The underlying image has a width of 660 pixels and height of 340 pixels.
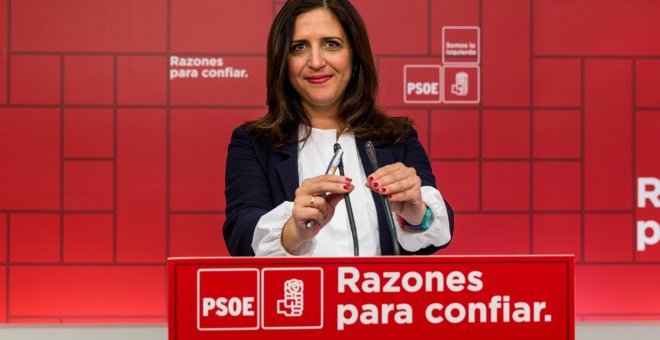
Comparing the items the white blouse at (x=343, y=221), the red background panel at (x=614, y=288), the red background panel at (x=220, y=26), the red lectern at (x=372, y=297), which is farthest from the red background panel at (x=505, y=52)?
the red lectern at (x=372, y=297)

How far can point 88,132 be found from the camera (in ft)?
8.44

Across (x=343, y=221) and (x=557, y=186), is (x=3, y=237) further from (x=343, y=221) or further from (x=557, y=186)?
(x=557, y=186)

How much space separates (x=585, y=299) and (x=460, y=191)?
62 cm

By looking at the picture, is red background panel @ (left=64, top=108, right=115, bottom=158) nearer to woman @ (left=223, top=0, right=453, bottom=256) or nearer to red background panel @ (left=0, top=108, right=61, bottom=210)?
red background panel @ (left=0, top=108, right=61, bottom=210)

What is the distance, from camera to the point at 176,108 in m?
2.59

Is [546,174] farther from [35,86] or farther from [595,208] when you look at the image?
[35,86]

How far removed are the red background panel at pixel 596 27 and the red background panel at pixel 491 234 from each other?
2.02 feet

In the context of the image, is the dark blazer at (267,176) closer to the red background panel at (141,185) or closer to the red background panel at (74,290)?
the red background panel at (141,185)

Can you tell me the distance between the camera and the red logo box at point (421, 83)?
2.60 meters

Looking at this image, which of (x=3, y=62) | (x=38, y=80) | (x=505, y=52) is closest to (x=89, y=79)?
(x=38, y=80)

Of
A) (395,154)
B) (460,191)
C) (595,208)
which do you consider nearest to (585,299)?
(595,208)

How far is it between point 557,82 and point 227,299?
214cm

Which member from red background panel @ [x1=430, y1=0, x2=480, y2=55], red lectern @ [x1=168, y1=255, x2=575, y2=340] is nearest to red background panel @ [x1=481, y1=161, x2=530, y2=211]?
red background panel @ [x1=430, y1=0, x2=480, y2=55]

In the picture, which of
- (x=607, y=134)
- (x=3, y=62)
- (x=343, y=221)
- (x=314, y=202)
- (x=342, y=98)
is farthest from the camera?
(x=607, y=134)
